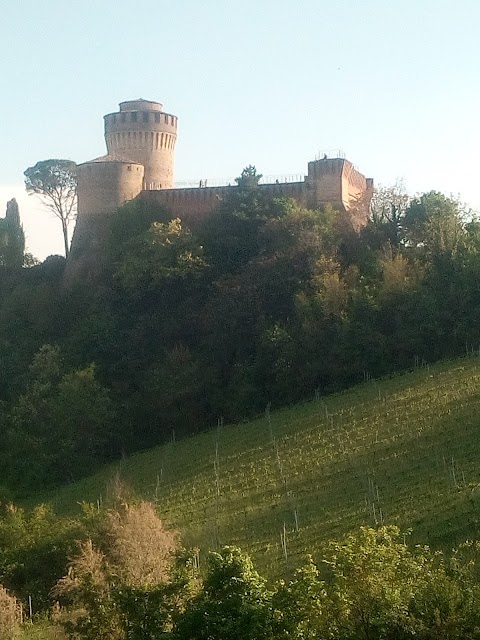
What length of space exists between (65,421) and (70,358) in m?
4.49

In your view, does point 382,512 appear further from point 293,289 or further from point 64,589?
point 293,289

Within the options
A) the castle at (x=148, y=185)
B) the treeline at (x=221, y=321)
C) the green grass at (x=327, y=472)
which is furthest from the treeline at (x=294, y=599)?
the castle at (x=148, y=185)

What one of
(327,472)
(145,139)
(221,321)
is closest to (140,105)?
(145,139)

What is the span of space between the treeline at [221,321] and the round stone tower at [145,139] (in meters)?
4.05

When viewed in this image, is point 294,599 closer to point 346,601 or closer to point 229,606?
point 346,601

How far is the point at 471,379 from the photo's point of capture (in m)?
28.9

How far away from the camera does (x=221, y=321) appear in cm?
3650

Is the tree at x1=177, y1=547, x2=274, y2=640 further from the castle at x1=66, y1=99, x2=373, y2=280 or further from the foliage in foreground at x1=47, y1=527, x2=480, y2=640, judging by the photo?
the castle at x1=66, y1=99, x2=373, y2=280

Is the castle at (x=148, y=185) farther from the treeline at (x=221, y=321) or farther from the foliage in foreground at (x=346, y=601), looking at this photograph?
the foliage in foreground at (x=346, y=601)

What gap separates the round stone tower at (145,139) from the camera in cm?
4528

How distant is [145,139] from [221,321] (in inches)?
535

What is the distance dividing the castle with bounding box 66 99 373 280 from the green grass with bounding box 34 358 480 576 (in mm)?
12571

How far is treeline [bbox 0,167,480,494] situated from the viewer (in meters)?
33.5

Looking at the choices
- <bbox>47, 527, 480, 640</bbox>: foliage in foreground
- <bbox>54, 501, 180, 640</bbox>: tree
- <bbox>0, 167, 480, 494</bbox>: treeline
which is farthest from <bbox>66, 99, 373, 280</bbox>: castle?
<bbox>47, 527, 480, 640</bbox>: foliage in foreground
